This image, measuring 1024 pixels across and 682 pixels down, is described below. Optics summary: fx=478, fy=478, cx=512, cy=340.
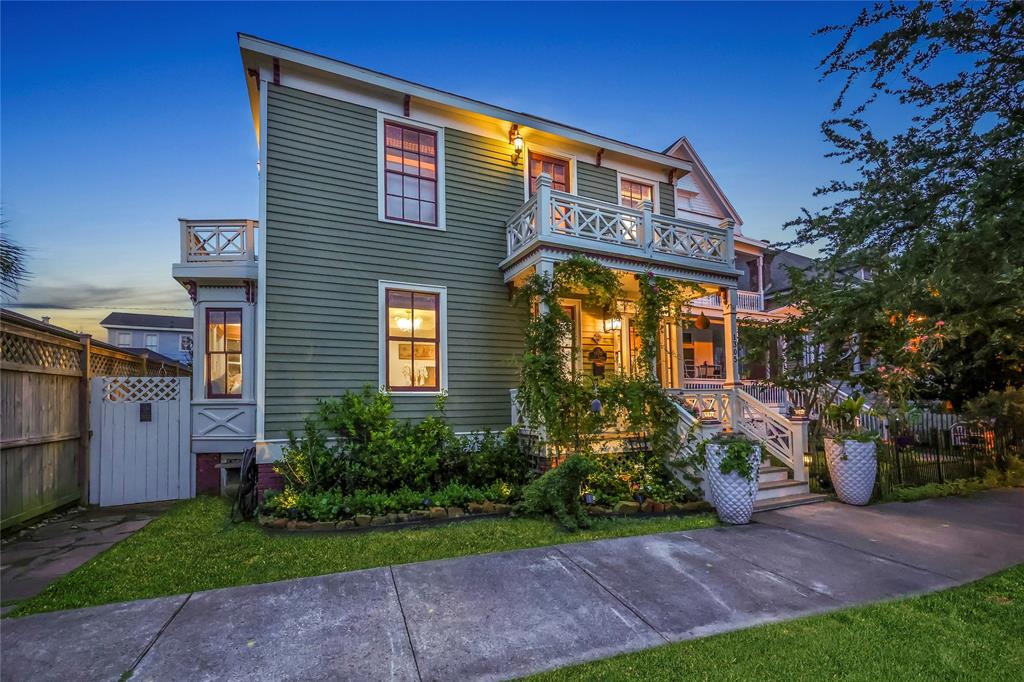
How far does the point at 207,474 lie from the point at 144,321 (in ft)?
114

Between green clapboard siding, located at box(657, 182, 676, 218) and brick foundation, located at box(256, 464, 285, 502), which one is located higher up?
green clapboard siding, located at box(657, 182, 676, 218)

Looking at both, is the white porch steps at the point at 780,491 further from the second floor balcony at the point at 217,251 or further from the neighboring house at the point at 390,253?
the second floor balcony at the point at 217,251

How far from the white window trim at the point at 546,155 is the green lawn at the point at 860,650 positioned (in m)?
8.03

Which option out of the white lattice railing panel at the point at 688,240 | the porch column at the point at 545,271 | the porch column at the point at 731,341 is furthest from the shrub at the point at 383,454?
the white lattice railing panel at the point at 688,240

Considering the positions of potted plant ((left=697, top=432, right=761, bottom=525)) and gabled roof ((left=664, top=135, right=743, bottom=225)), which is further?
gabled roof ((left=664, top=135, right=743, bottom=225))

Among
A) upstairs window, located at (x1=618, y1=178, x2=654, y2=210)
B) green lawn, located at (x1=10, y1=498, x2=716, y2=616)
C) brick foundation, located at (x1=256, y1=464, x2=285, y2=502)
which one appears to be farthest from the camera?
upstairs window, located at (x1=618, y1=178, x2=654, y2=210)

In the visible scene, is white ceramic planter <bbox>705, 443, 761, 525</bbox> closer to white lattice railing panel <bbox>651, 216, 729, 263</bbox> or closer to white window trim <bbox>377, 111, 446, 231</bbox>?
white lattice railing panel <bbox>651, 216, 729, 263</bbox>

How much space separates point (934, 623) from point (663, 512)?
3270mm

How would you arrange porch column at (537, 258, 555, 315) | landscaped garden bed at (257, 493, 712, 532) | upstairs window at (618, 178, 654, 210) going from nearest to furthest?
landscaped garden bed at (257, 493, 712, 532) → porch column at (537, 258, 555, 315) → upstairs window at (618, 178, 654, 210)

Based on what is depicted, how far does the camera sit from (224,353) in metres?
8.62

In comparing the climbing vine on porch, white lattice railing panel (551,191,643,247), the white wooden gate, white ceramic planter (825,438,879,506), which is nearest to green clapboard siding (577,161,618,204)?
white lattice railing panel (551,191,643,247)

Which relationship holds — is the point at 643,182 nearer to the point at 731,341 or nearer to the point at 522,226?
the point at 522,226

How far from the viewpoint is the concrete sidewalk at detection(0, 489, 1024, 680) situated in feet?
9.55

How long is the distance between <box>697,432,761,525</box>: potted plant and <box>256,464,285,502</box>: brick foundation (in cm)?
607
